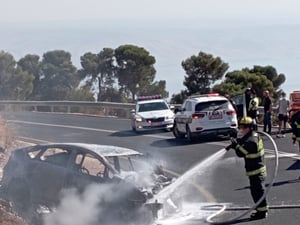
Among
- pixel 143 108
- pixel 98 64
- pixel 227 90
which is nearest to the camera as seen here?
pixel 143 108

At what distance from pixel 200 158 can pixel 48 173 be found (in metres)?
8.68

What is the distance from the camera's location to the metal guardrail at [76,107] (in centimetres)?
4022

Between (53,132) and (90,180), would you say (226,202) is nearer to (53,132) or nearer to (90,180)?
(90,180)

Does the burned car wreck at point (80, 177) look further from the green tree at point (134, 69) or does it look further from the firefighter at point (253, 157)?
the green tree at point (134, 69)

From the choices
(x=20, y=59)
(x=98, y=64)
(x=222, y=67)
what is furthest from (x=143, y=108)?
(x=20, y=59)

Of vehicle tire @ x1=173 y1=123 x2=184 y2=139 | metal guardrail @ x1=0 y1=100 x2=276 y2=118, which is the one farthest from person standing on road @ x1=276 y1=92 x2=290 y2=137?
metal guardrail @ x1=0 y1=100 x2=276 y2=118

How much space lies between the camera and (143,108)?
103 feet

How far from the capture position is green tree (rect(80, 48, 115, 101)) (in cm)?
5716

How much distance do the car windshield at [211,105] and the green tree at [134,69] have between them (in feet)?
92.9

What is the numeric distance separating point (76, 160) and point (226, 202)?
3.26 metres

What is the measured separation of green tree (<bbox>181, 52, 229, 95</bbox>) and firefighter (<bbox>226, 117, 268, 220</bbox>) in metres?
33.8

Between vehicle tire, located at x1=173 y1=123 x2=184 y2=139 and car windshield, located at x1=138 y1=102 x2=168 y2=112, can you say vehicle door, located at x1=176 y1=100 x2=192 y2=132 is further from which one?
car windshield, located at x1=138 y1=102 x2=168 y2=112

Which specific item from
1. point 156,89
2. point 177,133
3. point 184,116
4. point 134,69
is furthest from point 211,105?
point 134,69

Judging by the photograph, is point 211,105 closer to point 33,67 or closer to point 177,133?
point 177,133
